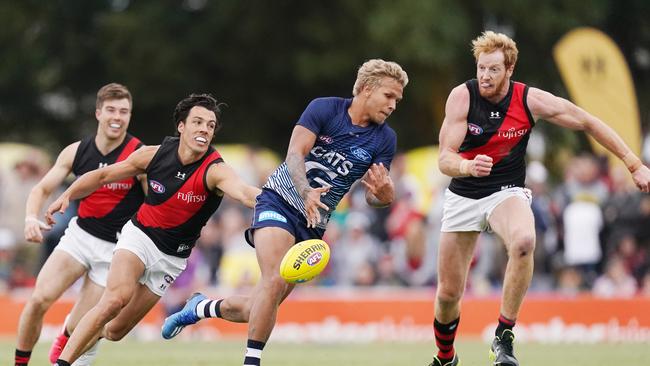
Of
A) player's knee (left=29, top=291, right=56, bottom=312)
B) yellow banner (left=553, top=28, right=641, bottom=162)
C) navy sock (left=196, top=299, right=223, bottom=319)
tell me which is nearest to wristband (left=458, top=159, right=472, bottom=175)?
navy sock (left=196, top=299, right=223, bottom=319)

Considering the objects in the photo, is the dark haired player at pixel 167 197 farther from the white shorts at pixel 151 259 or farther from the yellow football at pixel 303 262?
the yellow football at pixel 303 262

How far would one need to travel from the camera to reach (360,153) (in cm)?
1029

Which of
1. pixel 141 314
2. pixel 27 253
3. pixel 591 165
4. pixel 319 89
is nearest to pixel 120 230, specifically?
pixel 141 314

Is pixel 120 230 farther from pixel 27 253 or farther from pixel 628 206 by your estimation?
pixel 27 253

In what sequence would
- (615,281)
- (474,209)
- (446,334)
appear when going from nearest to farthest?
(474,209) → (446,334) → (615,281)

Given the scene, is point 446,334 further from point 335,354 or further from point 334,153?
point 335,354

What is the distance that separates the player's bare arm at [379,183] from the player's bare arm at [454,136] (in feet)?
1.44

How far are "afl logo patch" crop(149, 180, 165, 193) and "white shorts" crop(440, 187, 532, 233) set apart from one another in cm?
238

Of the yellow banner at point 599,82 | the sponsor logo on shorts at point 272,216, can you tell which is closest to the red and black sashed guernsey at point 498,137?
the sponsor logo on shorts at point 272,216

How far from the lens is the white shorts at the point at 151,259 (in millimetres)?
10359

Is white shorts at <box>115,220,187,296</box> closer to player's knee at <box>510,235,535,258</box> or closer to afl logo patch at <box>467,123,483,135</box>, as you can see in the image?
afl logo patch at <box>467,123,483,135</box>

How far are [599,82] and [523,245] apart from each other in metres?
10.9

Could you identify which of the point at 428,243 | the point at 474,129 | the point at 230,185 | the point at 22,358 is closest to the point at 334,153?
the point at 230,185

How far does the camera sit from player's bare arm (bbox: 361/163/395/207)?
10.2m
